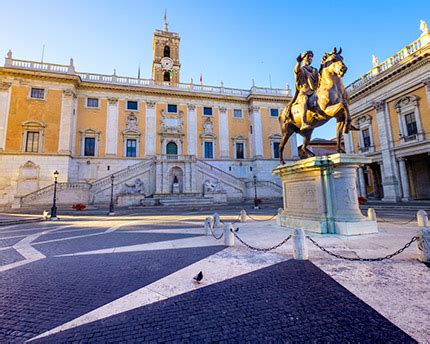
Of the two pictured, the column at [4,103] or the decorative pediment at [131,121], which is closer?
the column at [4,103]

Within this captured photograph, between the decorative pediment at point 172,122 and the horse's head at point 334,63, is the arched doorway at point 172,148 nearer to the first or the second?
the decorative pediment at point 172,122

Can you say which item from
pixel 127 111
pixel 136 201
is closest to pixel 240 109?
pixel 127 111

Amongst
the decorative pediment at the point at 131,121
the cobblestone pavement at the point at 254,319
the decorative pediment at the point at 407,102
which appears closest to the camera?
the cobblestone pavement at the point at 254,319

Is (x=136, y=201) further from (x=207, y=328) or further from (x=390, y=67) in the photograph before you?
(x=390, y=67)

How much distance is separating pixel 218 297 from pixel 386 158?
91.3 feet

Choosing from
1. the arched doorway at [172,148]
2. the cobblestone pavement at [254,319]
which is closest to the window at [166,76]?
the arched doorway at [172,148]

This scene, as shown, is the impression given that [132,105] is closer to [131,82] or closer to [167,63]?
[131,82]

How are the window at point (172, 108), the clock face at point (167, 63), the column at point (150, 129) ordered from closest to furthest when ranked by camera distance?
1. the column at point (150, 129)
2. the window at point (172, 108)
3. the clock face at point (167, 63)

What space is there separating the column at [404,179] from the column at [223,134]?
20.9 metres

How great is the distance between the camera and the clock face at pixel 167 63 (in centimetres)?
3922

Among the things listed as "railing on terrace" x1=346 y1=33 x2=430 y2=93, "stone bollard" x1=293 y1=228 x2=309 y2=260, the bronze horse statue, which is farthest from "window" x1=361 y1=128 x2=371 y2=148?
"stone bollard" x1=293 y1=228 x2=309 y2=260

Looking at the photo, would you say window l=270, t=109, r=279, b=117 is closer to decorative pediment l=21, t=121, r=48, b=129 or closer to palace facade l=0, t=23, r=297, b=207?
palace facade l=0, t=23, r=297, b=207

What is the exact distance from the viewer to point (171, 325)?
2.40 meters

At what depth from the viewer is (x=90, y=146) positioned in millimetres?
28031
